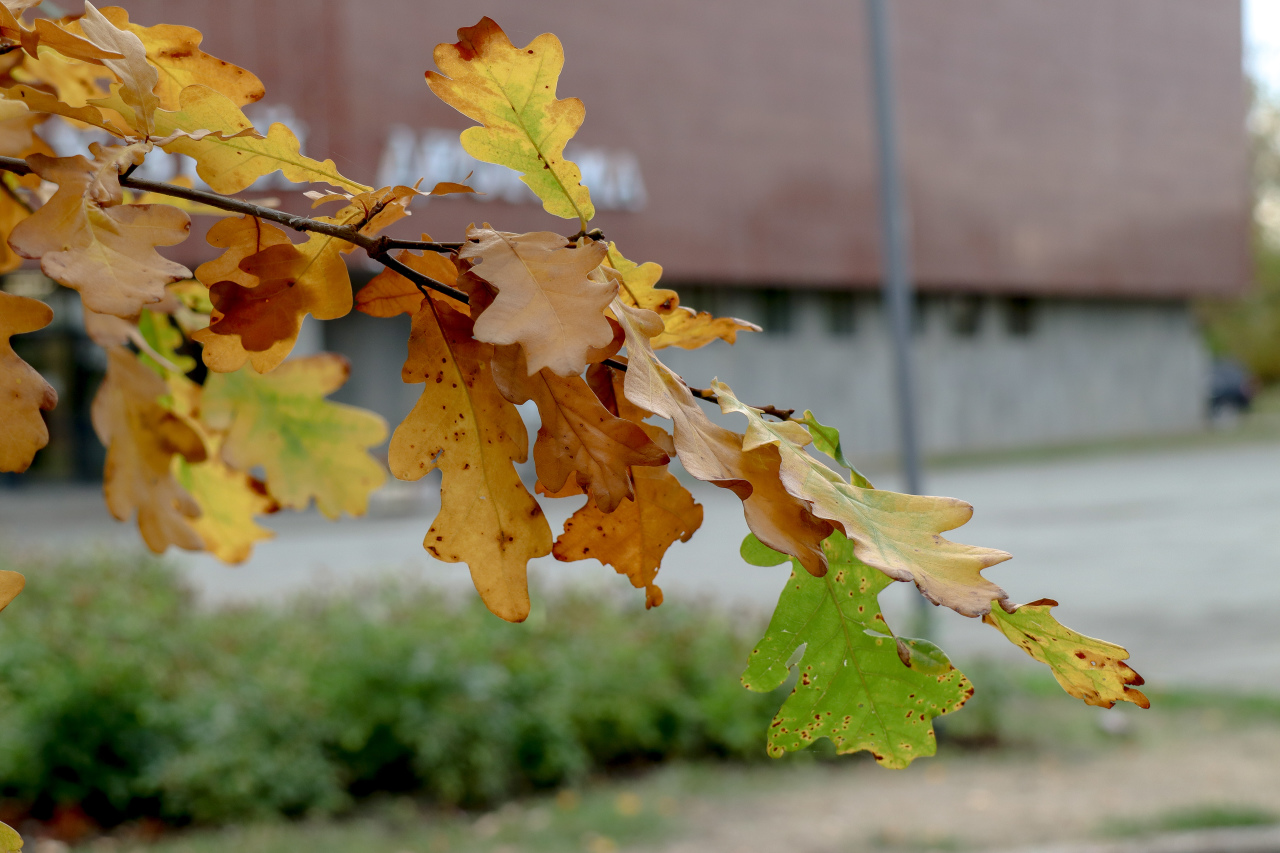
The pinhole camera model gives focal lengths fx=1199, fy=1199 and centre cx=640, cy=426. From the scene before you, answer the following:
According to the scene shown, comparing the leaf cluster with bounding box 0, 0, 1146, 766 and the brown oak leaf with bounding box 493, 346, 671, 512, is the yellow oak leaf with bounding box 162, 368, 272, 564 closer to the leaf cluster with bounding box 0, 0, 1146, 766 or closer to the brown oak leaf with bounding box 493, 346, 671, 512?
the leaf cluster with bounding box 0, 0, 1146, 766

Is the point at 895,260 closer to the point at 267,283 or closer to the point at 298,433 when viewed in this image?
the point at 298,433

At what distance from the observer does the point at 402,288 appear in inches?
25.8

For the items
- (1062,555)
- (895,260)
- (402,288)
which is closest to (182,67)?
(402,288)

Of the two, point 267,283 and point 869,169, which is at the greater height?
point 267,283

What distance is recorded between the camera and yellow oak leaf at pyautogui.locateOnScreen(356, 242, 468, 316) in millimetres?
649

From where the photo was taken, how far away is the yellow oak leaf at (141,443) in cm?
108

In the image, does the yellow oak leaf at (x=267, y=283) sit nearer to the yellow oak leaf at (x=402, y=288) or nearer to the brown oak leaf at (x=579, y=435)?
the yellow oak leaf at (x=402, y=288)

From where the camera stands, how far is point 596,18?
14.6m

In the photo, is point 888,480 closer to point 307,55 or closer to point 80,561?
point 307,55

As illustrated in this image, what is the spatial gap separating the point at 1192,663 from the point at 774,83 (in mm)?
11695

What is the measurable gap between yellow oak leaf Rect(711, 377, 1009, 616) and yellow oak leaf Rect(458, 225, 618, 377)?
0.08 m

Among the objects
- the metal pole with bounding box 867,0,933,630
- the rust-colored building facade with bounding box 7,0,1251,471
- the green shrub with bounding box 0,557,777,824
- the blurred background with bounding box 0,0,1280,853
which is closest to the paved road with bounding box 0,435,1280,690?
the blurred background with bounding box 0,0,1280,853

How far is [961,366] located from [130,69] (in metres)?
20.7

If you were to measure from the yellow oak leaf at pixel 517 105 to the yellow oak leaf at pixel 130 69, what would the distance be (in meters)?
0.15
